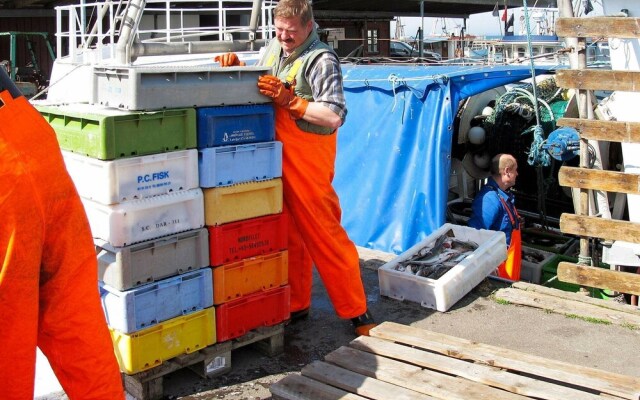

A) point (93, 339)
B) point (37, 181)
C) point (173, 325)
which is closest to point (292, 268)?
point (173, 325)

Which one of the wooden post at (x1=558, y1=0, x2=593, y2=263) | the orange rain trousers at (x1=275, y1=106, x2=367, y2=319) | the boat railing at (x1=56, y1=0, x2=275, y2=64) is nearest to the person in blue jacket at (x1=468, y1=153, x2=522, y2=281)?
the wooden post at (x1=558, y1=0, x2=593, y2=263)

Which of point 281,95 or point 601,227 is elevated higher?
point 281,95

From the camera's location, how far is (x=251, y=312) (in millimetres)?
4379

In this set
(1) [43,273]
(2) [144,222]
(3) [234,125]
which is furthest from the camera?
(3) [234,125]

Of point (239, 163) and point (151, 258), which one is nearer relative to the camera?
point (151, 258)

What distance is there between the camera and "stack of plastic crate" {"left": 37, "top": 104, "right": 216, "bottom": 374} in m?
3.76

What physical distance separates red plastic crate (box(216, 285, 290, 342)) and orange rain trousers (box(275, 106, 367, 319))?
1.06 ft

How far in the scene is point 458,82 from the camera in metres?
7.05

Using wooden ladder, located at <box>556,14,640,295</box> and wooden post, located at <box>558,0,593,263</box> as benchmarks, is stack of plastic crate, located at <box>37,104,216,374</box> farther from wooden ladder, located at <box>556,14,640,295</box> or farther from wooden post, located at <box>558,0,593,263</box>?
wooden post, located at <box>558,0,593,263</box>

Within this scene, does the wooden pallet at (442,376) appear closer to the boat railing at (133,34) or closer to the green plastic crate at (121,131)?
the green plastic crate at (121,131)

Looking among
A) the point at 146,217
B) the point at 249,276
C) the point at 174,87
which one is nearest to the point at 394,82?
the point at 249,276

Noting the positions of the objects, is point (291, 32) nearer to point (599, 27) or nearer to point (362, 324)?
point (362, 324)

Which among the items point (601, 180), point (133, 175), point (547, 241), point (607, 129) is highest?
point (607, 129)

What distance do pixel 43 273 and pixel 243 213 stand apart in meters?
1.63
